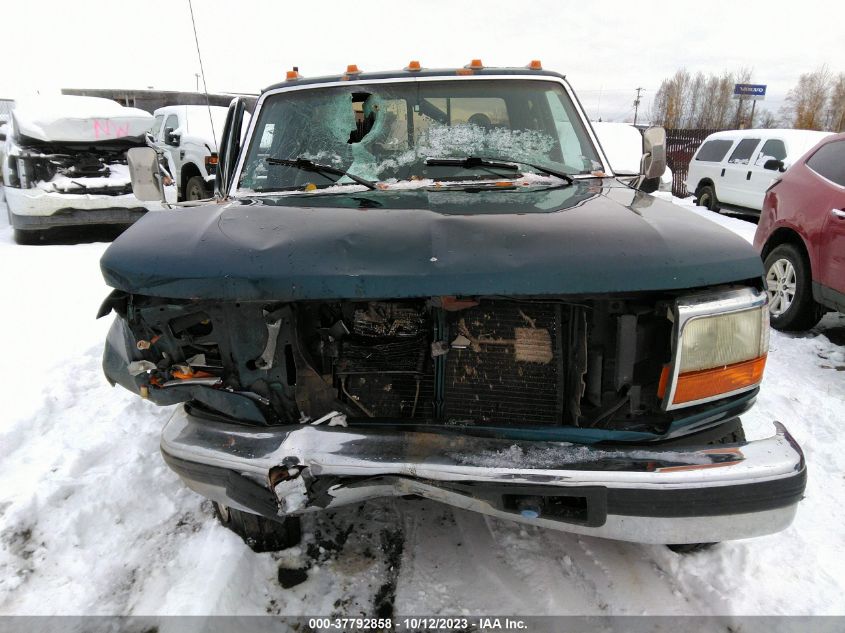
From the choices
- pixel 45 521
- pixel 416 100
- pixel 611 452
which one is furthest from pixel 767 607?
pixel 45 521

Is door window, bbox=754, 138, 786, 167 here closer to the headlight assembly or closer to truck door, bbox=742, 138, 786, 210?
truck door, bbox=742, 138, 786, 210

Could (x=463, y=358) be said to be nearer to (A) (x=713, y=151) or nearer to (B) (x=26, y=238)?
(B) (x=26, y=238)

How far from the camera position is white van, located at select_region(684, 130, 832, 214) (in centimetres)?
934

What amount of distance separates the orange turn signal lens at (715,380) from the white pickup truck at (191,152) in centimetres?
842

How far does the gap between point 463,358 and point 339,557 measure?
99 centimetres

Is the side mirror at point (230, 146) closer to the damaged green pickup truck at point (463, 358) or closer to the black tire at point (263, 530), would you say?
the damaged green pickup truck at point (463, 358)

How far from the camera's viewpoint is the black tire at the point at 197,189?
9.24 meters

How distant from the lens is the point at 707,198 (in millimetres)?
11414

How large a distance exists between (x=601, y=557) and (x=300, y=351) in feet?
4.82

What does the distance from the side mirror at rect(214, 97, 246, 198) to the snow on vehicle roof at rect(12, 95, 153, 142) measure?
4968mm

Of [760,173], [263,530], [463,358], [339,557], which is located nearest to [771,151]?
[760,173]

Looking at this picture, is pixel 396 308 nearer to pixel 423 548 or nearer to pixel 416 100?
pixel 423 548

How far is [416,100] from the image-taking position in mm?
2912

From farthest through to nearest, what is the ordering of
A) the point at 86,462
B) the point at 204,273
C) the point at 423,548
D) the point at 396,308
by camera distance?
the point at 86,462
the point at 423,548
the point at 396,308
the point at 204,273
